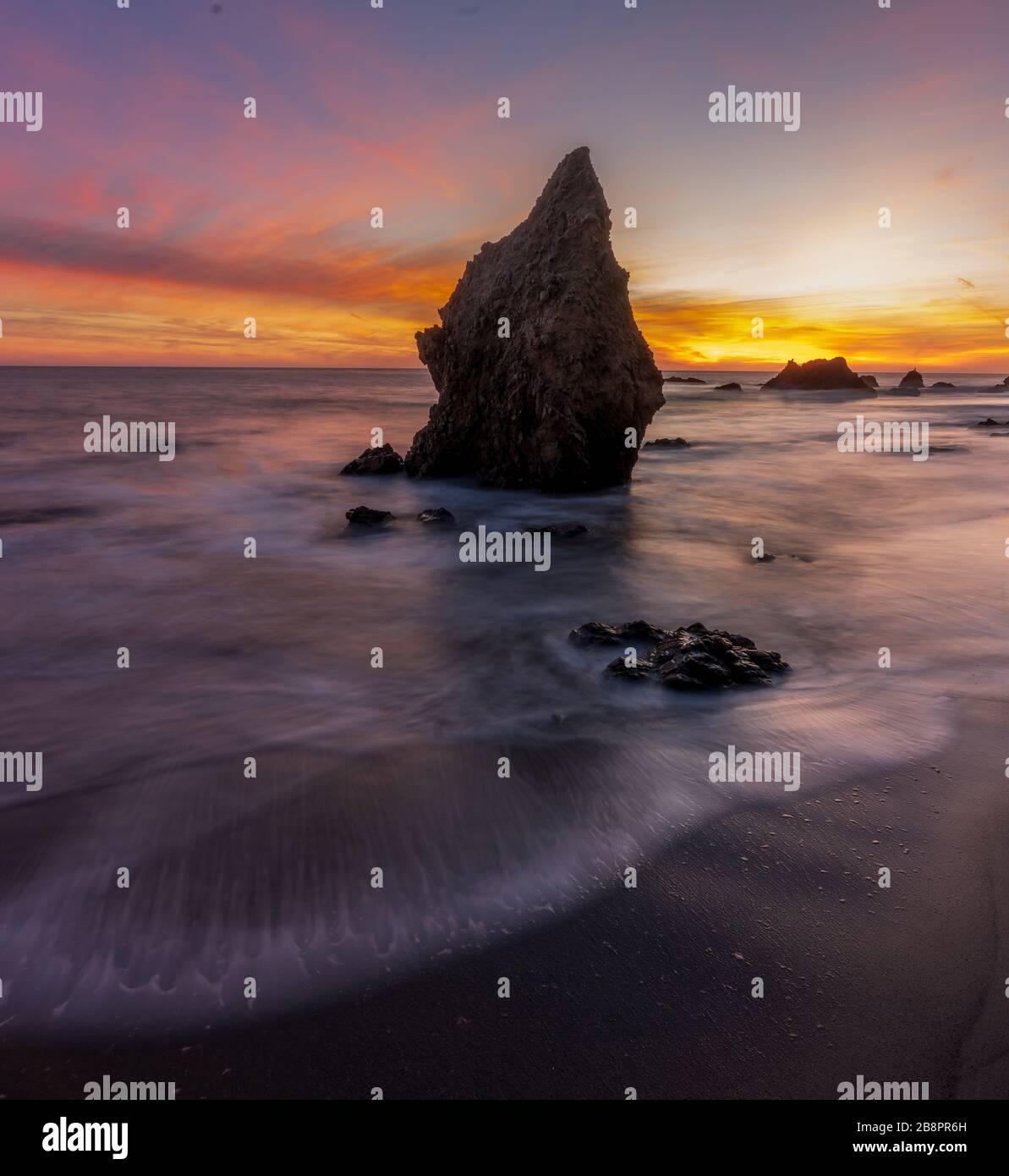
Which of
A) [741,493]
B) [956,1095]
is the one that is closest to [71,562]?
[956,1095]

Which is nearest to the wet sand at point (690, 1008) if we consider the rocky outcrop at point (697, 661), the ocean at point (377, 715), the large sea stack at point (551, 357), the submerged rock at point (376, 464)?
the ocean at point (377, 715)

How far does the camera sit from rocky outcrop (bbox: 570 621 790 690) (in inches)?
260

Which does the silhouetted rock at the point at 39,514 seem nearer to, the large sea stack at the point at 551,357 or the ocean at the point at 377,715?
the ocean at the point at 377,715

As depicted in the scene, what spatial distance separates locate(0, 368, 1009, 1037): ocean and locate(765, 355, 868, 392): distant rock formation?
69.6m

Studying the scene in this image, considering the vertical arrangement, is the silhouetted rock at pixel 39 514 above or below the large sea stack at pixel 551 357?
below

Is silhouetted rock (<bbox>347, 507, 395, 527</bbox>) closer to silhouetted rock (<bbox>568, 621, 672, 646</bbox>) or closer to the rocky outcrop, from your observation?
silhouetted rock (<bbox>568, 621, 672, 646</bbox>)

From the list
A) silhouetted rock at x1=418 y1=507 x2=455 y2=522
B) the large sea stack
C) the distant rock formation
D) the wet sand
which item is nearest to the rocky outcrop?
the wet sand

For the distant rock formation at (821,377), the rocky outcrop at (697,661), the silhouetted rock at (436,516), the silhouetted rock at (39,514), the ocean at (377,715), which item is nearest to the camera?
the ocean at (377,715)

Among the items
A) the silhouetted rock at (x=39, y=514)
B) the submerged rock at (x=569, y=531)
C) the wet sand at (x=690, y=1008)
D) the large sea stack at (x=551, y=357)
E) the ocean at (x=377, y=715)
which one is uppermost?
the large sea stack at (x=551, y=357)

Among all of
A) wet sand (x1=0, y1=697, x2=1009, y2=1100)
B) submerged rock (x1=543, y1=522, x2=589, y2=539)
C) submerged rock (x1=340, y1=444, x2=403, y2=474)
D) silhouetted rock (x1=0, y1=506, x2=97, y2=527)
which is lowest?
wet sand (x1=0, y1=697, x2=1009, y2=1100)

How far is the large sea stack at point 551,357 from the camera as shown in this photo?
52.2 ft

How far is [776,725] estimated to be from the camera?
233 inches

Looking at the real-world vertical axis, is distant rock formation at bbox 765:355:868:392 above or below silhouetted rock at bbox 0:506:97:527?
above

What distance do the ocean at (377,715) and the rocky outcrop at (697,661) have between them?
0.63 feet
